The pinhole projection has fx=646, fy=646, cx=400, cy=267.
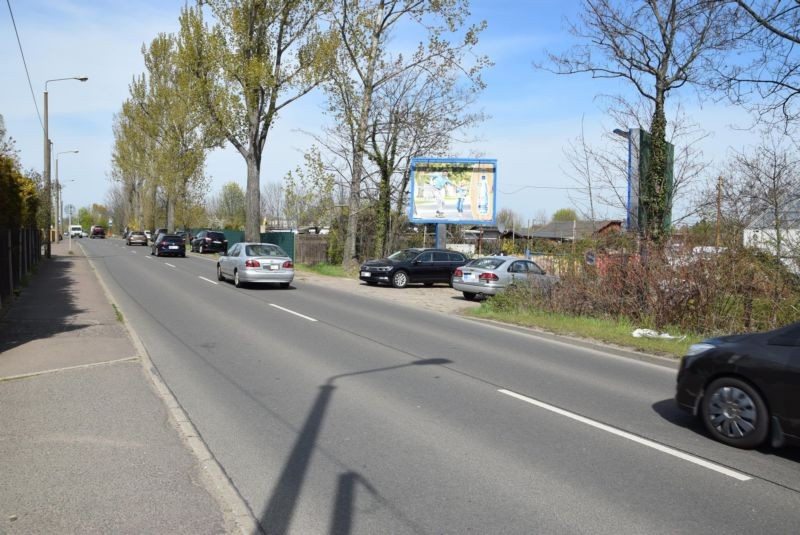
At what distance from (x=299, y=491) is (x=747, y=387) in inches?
157

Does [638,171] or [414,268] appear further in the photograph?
[414,268]

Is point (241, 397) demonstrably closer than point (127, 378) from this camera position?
Yes

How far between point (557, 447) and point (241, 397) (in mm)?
3481

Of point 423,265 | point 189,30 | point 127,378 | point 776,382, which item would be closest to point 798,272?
point 776,382

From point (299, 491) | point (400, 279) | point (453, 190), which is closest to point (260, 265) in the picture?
point (400, 279)

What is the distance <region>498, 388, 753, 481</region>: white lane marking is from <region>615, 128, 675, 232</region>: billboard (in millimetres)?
9425

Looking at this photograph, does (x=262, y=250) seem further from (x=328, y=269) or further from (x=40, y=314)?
(x=328, y=269)

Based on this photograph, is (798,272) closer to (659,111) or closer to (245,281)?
(659,111)

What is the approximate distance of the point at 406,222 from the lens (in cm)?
3419

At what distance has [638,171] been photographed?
15742 mm

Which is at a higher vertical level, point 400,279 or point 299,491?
point 400,279

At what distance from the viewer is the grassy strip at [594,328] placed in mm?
11102

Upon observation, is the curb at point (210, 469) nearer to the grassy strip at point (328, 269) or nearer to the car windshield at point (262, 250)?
the car windshield at point (262, 250)

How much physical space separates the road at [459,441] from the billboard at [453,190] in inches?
792
